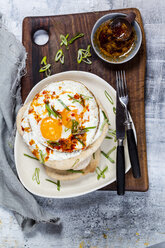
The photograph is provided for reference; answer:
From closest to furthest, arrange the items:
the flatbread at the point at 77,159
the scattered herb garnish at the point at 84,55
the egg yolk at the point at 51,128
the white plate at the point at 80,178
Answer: the egg yolk at the point at 51,128 < the flatbread at the point at 77,159 < the white plate at the point at 80,178 < the scattered herb garnish at the point at 84,55

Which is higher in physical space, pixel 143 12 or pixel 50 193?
pixel 143 12

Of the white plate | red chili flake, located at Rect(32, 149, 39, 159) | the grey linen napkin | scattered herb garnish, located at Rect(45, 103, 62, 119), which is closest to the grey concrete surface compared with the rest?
the grey linen napkin

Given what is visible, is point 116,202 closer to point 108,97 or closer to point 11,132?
point 108,97

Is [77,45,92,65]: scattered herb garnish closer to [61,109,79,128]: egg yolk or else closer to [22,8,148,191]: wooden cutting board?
[22,8,148,191]: wooden cutting board

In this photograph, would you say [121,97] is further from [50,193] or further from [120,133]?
[50,193]

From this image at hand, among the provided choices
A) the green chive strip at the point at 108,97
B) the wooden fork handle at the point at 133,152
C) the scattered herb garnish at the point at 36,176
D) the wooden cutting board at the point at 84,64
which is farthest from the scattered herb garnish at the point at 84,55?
the scattered herb garnish at the point at 36,176

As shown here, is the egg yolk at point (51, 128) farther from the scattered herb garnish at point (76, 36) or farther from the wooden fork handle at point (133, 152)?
the scattered herb garnish at point (76, 36)

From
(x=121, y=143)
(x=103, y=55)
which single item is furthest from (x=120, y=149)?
(x=103, y=55)

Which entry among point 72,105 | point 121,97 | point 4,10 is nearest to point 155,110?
point 121,97
